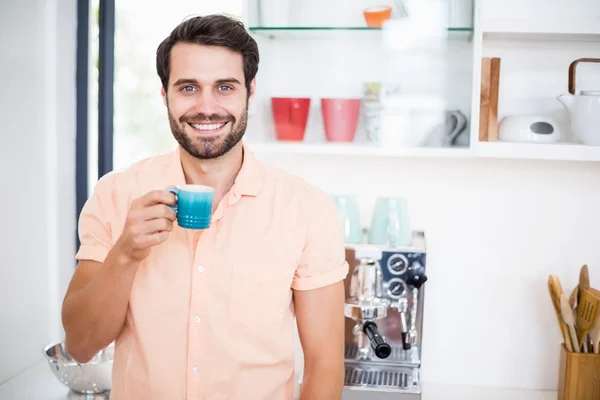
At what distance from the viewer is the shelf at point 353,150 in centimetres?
215

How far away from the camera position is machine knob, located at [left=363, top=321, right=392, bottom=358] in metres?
1.74

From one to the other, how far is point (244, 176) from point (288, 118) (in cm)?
72

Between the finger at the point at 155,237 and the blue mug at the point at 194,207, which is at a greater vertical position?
the blue mug at the point at 194,207

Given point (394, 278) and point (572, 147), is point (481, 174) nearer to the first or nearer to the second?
point (572, 147)

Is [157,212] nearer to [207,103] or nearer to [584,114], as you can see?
[207,103]

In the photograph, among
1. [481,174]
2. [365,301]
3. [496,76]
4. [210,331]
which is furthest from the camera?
[481,174]

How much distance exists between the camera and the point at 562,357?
85.0 inches

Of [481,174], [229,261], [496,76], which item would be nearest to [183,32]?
[229,261]

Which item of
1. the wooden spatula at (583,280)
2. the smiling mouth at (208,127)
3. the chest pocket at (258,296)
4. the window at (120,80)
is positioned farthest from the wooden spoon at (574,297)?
the window at (120,80)

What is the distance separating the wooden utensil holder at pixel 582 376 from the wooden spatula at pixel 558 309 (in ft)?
0.12

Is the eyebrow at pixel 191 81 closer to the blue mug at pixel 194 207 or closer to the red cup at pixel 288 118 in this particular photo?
the blue mug at pixel 194 207

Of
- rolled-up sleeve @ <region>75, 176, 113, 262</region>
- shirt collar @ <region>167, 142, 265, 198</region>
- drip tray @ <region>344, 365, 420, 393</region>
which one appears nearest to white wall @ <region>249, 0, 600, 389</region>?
drip tray @ <region>344, 365, 420, 393</region>

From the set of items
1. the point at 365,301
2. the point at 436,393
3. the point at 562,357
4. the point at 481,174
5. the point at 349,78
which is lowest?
the point at 436,393

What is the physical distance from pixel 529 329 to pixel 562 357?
0.25 meters
